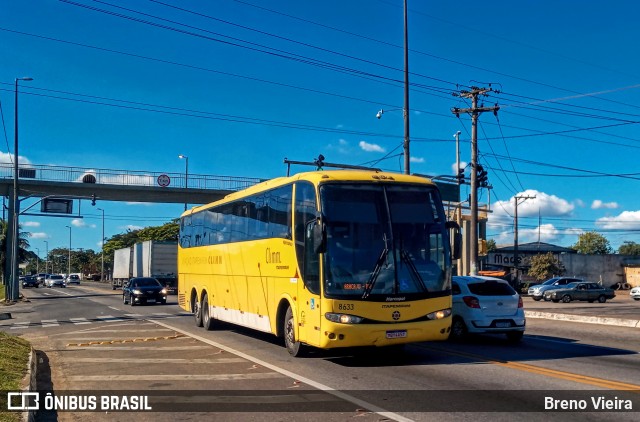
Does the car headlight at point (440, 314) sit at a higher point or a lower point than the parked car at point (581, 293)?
higher

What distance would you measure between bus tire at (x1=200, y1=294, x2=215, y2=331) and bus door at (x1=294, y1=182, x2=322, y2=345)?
7.70m

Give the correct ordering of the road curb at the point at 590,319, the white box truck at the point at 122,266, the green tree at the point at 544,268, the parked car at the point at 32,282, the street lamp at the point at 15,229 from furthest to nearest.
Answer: the parked car at the point at 32,282 < the green tree at the point at 544,268 < the white box truck at the point at 122,266 < the street lamp at the point at 15,229 < the road curb at the point at 590,319

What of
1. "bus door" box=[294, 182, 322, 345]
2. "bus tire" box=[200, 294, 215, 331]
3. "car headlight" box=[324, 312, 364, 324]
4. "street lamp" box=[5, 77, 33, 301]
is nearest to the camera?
"car headlight" box=[324, 312, 364, 324]

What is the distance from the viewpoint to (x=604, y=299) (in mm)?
41594

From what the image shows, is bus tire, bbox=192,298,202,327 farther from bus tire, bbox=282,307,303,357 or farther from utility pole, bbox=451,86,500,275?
utility pole, bbox=451,86,500,275

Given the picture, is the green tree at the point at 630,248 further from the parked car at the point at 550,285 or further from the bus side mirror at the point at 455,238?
the bus side mirror at the point at 455,238

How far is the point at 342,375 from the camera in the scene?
10578 millimetres

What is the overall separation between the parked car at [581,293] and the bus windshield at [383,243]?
108ft

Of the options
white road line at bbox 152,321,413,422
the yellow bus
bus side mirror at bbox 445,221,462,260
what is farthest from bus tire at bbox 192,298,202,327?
bus side mirror at bbox 445,221,462,260

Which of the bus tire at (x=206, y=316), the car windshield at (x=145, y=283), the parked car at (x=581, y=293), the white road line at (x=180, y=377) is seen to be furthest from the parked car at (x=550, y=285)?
the white road line at (x=180, y=377)

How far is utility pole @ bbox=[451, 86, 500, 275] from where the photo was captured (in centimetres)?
3139

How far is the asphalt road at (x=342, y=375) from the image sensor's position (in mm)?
8055

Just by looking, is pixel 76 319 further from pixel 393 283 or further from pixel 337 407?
pixel 337 407

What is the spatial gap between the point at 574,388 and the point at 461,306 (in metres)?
5.77
